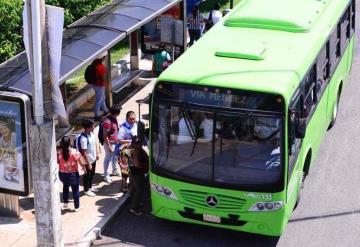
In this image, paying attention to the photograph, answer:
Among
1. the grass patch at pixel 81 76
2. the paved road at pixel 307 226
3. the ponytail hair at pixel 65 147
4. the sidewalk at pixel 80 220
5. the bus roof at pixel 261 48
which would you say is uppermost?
the bus roof at pixel 261 48

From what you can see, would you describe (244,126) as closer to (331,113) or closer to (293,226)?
(293,226)

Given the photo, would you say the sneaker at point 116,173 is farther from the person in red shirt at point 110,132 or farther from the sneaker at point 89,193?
the sneaker at point 89,193

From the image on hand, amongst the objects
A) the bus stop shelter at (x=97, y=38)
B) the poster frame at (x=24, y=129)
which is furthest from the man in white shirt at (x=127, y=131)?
the poster frame at (x=24, y=129)

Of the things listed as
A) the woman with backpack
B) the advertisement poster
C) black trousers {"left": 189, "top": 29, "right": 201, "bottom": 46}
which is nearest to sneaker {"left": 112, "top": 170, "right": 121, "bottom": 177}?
the woman with backpack

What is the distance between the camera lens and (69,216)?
1216cm

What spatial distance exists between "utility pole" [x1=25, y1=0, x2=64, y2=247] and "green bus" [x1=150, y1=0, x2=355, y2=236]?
178cm

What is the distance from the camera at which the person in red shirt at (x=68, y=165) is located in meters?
11.5

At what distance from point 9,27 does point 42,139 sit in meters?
7.47

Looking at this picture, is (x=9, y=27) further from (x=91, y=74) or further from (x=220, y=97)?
(x=220, y=97)

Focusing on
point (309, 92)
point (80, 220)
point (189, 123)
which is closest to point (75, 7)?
point (80, 220)

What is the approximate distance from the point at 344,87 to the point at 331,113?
121 inches

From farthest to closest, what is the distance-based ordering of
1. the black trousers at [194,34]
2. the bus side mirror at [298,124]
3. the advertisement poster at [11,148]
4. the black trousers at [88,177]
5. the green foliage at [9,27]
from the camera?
the black trousers at [194,34], the green foliage at [9,27], the black trousers at [88,177], the advertisement poster at [11,148], the bus side mirror at [298,124]

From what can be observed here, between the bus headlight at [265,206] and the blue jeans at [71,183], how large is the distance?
9.91 feet

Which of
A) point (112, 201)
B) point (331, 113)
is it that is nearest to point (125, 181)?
point (112, 201)
